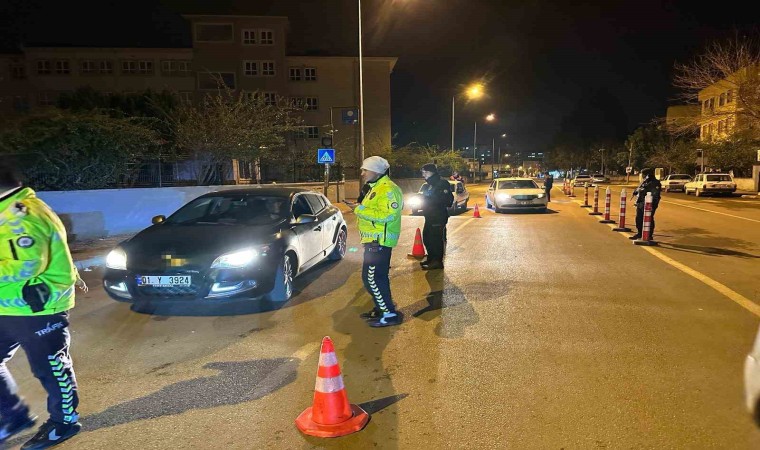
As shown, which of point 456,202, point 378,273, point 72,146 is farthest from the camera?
point 456,202

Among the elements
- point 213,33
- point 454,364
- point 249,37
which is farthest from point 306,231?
point 213,33

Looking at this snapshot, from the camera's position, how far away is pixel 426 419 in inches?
134

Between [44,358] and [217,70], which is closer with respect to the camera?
[44,358]

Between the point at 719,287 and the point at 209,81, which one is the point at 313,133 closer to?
the point at 209,81

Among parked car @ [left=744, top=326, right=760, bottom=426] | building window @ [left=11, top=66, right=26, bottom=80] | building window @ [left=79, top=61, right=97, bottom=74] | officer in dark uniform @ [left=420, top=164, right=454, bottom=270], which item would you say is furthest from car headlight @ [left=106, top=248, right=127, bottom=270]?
building window @ [left=11, top=66, right=26, bottom=80]

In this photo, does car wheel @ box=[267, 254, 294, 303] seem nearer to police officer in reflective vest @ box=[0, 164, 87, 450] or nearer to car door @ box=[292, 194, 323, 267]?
car door @ box=[292, 194, 323, 267]

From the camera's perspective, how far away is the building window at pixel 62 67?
4091 cm

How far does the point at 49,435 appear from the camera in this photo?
124 inches

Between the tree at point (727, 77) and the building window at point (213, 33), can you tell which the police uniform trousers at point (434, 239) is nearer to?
the tree at point (727, 77)

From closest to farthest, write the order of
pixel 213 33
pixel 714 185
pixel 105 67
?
pixel 714 185, pixel 213 33, pixel 105 67

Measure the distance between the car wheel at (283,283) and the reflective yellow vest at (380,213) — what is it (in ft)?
4.51

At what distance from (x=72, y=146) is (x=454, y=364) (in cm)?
1146

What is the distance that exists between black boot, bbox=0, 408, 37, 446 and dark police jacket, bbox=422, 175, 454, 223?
613cm

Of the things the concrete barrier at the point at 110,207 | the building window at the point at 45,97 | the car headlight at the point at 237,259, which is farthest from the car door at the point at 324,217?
the building window at the point at 45,97
